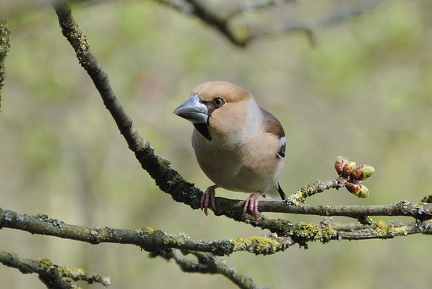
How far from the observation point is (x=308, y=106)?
33.4ft

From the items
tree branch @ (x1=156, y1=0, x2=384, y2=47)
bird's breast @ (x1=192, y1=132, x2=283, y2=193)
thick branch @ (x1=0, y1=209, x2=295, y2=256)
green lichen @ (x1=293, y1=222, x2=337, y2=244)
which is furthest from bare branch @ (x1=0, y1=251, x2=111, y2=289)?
tree branch @ (x1=156, y1=0, x2=384, y2=47)

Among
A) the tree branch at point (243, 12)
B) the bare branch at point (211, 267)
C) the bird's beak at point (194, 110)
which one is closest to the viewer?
the bare branch at point (211, 267)

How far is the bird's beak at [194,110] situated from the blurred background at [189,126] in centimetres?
423

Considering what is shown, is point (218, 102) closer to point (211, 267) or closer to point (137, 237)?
point (211, 267)

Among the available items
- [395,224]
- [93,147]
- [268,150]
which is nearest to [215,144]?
[268,150]

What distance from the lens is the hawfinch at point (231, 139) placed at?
4117 millimetres

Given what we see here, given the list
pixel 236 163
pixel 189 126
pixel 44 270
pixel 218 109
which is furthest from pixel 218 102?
pixel 189 126

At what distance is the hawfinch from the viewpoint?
13.5ft

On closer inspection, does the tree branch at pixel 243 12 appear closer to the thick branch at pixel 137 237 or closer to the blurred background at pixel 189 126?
the blurred background at pixel 189 126

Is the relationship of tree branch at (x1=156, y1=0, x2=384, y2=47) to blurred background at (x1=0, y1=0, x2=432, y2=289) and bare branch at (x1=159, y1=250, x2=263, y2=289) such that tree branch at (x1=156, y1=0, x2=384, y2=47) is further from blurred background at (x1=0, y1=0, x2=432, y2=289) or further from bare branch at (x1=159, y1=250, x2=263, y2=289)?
bare branch at (x1=159, y1=250, x2=263, y2=289)

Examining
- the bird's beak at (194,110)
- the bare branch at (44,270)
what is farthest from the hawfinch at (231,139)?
the bare branch at (44,270)

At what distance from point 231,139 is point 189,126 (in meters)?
5.31

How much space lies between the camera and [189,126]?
9.55m

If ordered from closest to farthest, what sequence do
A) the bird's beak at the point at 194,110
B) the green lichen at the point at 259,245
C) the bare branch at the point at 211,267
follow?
the green lichen at the point at 259,245 → the bare branch at the point at 211,267 → the bird's beak at the point at 194,110
